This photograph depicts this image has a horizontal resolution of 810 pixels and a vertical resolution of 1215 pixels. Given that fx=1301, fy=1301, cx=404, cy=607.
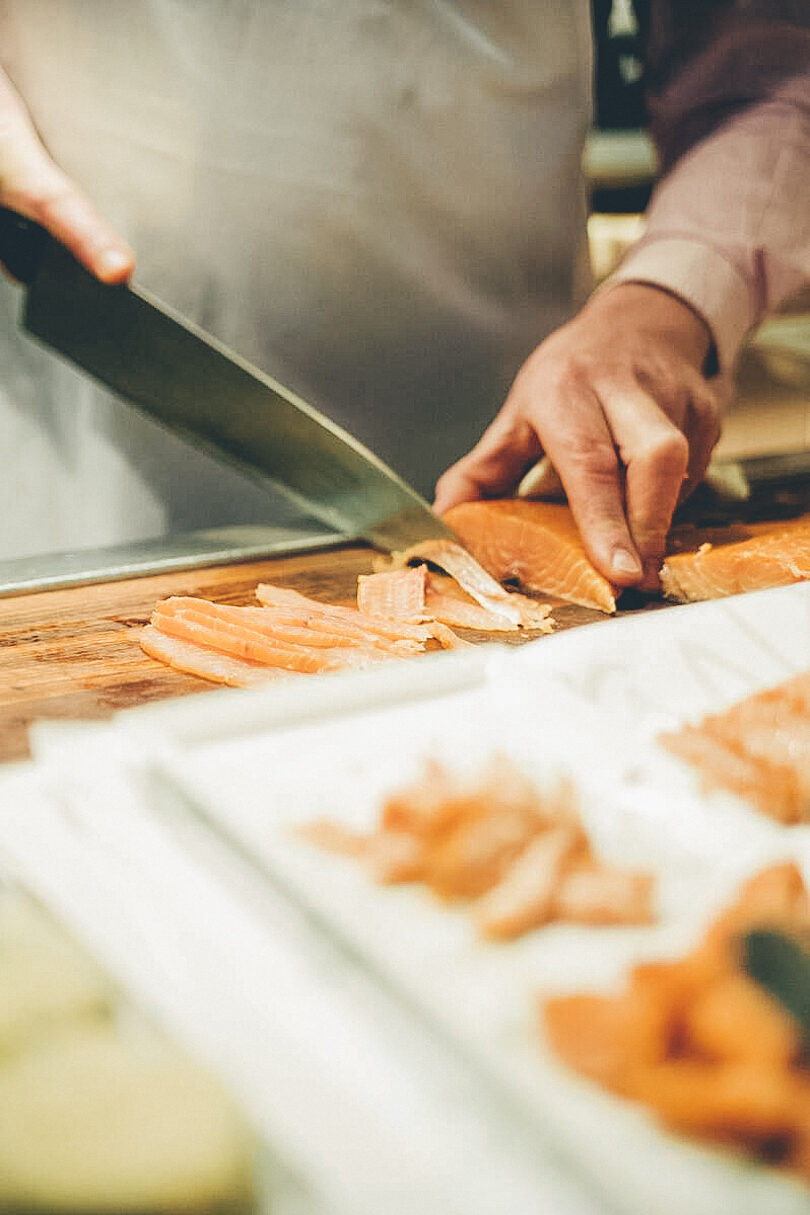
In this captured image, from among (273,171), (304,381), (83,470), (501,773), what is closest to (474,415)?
(304,381)

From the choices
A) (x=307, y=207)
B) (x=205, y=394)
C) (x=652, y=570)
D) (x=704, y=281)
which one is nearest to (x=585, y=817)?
(x=652, y=570)

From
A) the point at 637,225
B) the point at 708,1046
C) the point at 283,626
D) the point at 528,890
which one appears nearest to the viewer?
the point at 708,1046

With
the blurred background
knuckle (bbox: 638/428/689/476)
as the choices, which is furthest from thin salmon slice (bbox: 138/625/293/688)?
the blurred background

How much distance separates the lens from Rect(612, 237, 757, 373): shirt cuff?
270cm

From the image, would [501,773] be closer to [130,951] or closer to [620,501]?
[130,951]

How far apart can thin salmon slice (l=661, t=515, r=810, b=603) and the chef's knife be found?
43 centimetres

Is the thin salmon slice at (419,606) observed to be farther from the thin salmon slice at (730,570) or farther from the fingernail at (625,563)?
the thin salmon slice at (730,570)

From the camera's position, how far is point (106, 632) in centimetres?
198

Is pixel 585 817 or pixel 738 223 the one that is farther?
pixel 738 223

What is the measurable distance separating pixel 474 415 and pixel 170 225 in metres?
0.90

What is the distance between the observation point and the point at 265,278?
3070 mm

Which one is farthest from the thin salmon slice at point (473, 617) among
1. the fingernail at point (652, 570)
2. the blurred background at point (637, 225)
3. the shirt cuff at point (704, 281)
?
the blurred background at point (637, 225)

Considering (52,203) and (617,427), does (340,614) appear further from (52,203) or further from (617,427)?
(52,203)

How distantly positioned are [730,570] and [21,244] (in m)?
1.41
